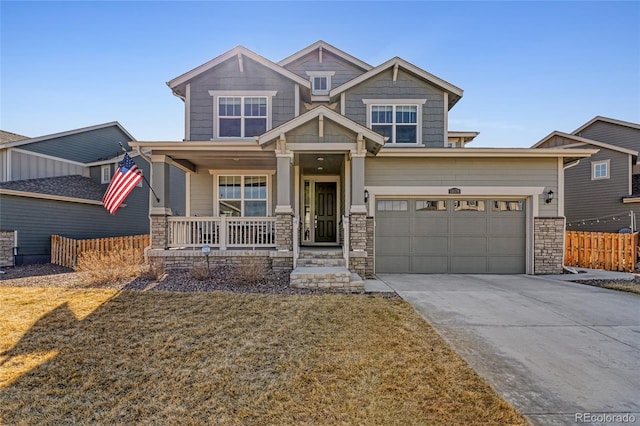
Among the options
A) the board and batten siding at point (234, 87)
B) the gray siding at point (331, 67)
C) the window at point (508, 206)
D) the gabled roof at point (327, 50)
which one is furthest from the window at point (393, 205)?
the gabled roof at point (327, 50)

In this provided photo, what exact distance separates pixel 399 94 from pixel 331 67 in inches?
123

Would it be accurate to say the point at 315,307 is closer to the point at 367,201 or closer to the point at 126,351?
the point at 126,351

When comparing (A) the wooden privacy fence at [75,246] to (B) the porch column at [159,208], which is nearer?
(B) the porch column at [159,208]

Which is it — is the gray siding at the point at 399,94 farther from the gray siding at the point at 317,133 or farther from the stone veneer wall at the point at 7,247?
the stone veneer wall at the point at 7,247

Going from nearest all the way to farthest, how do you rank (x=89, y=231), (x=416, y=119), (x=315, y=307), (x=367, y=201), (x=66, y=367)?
(x=66, y=367)
(x=315, y=307)
(x=367, y=201)
(x=416, y=119)
(x=89, y=231)

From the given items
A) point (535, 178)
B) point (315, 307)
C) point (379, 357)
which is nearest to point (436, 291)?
point (315, 307)

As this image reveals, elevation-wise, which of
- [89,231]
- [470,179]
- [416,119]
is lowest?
[89,231]

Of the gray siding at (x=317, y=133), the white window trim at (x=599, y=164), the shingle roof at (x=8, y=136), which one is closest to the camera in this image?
the gray siding at (x=317, y=133)

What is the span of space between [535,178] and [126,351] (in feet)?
36.4

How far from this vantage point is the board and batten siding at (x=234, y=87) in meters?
11.2

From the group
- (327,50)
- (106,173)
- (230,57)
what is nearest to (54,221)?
(106,173)

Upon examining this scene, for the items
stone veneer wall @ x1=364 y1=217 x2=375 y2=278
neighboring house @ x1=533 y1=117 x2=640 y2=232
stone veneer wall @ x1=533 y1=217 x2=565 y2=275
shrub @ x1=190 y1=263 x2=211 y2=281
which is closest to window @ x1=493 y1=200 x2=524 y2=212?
stone veneer wall @ x1=533 y1=217 x2=565 y2=275

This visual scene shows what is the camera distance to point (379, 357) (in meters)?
3.76

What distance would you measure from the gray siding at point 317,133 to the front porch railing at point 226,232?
7.82ft
